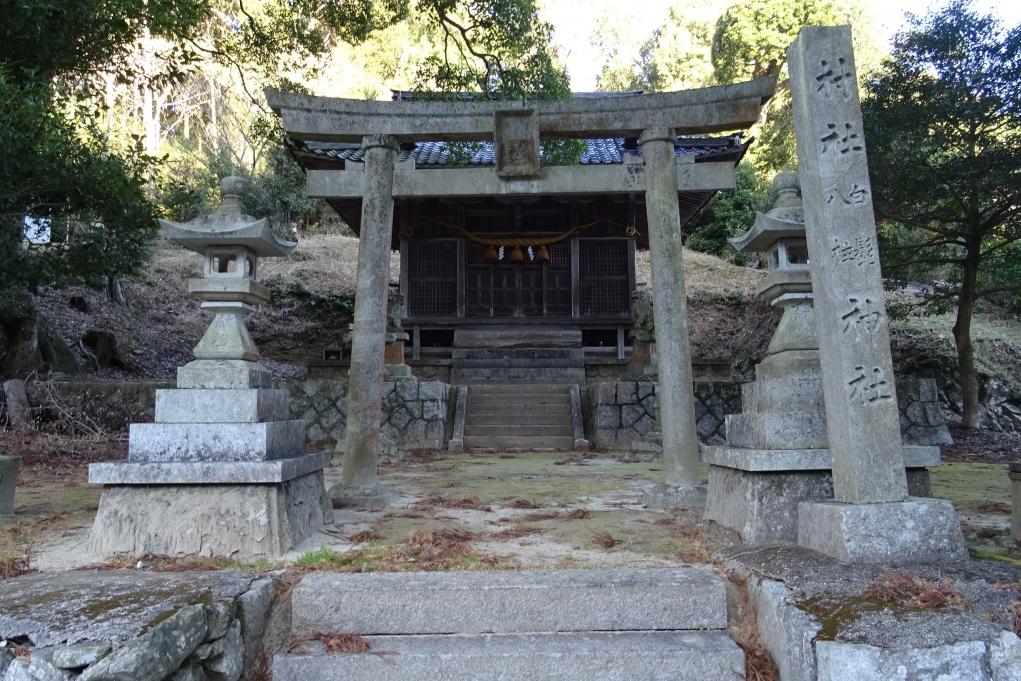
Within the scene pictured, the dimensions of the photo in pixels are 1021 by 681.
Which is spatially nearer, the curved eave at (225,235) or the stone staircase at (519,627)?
the stone staircase at (519,627)

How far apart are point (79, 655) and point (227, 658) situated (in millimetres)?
615

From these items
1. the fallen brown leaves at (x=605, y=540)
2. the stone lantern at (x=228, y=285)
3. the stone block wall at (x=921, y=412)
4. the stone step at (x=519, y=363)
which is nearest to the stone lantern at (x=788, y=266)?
the fallen brown leaves at (x=605, y=540)

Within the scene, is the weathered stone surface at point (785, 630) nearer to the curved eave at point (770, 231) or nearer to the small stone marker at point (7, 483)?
the curved eave at point (770, 231)

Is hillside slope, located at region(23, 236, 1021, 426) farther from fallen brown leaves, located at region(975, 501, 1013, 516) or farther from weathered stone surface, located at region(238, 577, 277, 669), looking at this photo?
weathered stone surface, located at region(238, 577, 277, 669)

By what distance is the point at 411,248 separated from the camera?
16797 mm

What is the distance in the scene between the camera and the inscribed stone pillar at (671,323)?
5855 millimetres

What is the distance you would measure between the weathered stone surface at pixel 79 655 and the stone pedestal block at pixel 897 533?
3.26m

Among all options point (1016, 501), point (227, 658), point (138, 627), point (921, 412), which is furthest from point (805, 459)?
point (921, 412)

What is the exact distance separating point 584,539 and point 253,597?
2.14 meters

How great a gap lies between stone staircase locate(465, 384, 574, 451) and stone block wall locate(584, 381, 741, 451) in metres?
0.66

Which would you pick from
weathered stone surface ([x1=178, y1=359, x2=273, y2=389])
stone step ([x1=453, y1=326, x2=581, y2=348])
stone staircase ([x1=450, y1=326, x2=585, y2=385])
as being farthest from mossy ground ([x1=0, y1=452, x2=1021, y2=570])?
stone step ([x1=453, y1=326, x2=581, y2=348])

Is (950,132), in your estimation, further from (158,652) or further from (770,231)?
(158,652)

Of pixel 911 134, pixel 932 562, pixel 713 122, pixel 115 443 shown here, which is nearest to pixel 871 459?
pixel 932 562

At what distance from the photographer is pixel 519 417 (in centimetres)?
1245
